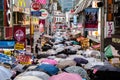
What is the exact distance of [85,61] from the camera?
23.5 meters

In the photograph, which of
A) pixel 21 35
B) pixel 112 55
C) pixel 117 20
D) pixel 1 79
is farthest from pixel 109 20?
pixel 1 79

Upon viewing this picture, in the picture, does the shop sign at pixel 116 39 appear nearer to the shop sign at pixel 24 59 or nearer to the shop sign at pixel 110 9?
the shop sign at pixel 110 9

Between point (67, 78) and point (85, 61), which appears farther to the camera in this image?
point (85, 61)

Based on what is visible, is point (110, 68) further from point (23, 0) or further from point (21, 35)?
point (23, 0)

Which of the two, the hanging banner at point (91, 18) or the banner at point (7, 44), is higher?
the hanging banner at point (91, 18)

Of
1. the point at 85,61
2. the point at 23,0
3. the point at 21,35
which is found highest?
the point at 23,0

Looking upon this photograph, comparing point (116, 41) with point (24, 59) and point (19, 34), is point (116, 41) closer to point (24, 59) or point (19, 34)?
point (24, 59)

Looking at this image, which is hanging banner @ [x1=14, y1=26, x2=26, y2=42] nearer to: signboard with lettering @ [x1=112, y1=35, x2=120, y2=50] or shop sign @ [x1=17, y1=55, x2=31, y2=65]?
shop sign @ [x1=17, y1=55, x2=31, y2=65]

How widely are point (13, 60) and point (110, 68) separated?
16.6 feet

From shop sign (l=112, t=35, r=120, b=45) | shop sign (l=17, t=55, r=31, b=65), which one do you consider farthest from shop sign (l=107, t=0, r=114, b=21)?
shop sign (l=17, t=55, r=31, b=65)

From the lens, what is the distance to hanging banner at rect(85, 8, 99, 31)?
2822 cm

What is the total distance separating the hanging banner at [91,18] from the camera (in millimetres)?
28219

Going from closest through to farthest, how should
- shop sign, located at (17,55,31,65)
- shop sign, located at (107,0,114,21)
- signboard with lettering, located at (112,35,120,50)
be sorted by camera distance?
shop sign, located at (17,55,31,65)
shop sign, located at (107,0,114,21)
signboard with lettering, located at (112,35,120,50)

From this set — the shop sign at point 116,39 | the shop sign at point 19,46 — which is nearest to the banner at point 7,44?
the shop sign at point 19,46
